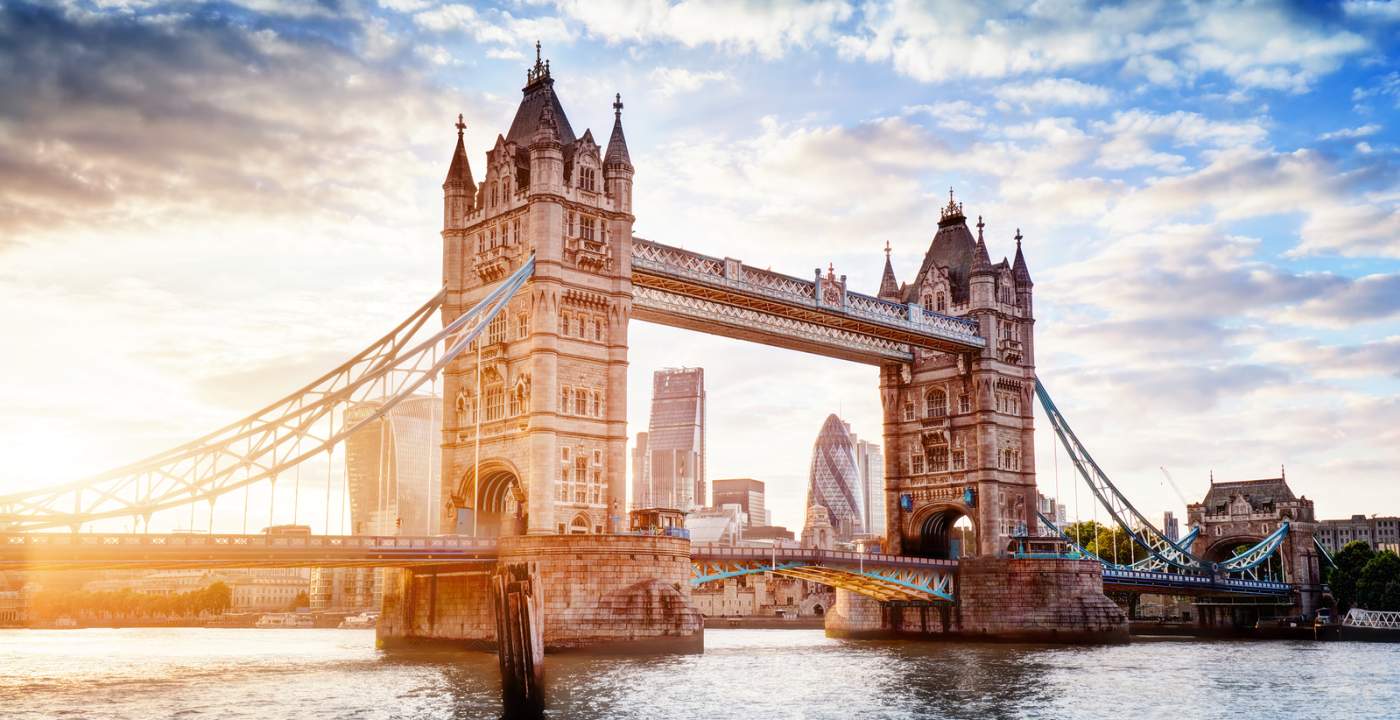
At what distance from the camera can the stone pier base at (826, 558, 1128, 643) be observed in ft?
302

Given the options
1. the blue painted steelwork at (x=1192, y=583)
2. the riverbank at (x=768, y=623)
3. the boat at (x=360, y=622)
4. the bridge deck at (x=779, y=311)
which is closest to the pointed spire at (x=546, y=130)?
the bridge deck at (x=779, y=311)

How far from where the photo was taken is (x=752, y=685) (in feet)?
185

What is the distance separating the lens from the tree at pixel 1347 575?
123812 millimetres

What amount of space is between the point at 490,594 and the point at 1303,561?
86.8 m

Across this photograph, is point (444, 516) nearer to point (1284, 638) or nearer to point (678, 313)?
point (678, 313)

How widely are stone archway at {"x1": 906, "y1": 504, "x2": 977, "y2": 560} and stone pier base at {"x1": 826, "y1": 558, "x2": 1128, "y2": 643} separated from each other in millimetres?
5555

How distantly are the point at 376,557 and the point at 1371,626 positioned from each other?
272 feet

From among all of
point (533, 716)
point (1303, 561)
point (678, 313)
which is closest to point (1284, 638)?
point (1303, 561)

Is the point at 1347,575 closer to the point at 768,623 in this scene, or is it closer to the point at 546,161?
the point at 768,623

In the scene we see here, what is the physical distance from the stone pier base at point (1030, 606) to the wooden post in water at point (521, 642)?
183 ft

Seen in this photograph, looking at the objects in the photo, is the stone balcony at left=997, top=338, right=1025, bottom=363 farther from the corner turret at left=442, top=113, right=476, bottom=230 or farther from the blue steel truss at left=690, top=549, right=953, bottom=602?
the corner turret at left=442, top=113, right=476, bottom=230

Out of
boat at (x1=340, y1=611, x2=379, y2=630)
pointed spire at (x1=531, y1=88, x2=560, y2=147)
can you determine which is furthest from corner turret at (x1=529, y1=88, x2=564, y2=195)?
boat at (x1=340, y1=611, x2=379, y2=630)

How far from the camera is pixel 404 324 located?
7112 centimetres

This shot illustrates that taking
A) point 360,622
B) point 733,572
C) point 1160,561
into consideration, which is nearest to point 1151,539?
point 1160,561
